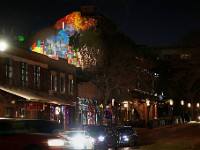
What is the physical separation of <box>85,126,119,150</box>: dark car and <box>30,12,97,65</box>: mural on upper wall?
14261 millimetres

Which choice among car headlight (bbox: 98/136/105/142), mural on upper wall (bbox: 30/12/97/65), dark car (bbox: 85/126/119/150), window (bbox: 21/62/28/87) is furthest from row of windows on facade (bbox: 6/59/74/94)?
car headlight (bbox: 98/136/105/142)

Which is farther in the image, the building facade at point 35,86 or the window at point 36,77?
the window at point 36,77

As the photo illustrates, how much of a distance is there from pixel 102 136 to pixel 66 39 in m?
20.6

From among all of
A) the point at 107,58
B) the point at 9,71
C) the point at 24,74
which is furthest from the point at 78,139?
the point at 107,58

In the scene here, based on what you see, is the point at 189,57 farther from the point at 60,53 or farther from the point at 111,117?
the point at 111,117

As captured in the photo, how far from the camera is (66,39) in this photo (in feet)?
170

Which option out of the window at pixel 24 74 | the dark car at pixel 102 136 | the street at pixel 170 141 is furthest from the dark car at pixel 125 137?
the window at pixel 24 74

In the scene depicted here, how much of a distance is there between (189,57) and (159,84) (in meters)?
57.4

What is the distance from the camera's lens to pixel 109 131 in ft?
112

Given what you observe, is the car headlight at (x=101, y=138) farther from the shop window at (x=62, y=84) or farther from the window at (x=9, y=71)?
the shop window at (x=62, y=84)

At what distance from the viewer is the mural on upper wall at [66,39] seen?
47125mm

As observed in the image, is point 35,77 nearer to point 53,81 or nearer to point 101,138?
point 53,81

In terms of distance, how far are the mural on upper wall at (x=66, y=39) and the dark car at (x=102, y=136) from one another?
14.3 meters

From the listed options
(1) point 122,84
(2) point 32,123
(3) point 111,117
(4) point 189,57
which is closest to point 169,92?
(3) point 111,117
